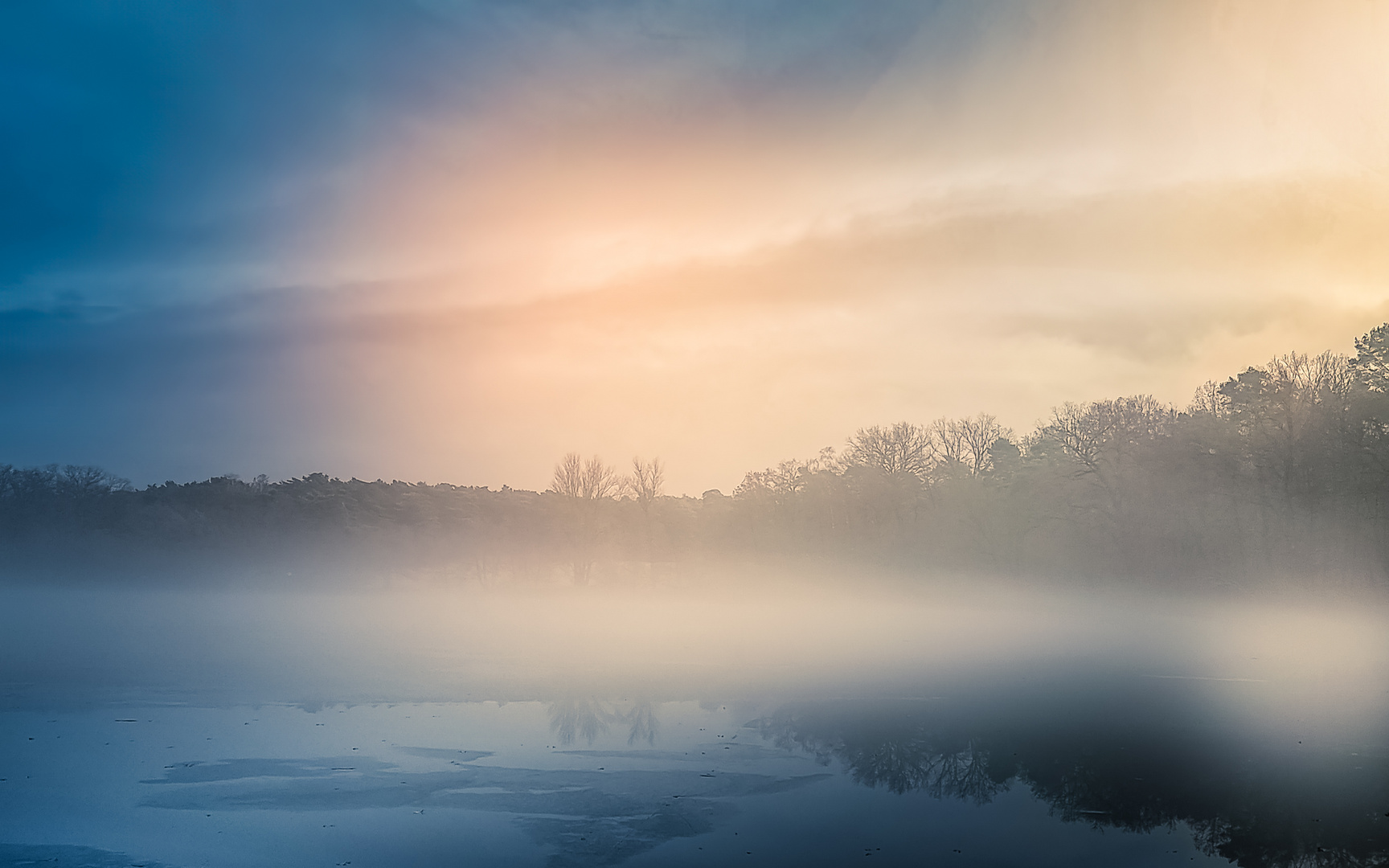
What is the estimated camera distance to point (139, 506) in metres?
92.4

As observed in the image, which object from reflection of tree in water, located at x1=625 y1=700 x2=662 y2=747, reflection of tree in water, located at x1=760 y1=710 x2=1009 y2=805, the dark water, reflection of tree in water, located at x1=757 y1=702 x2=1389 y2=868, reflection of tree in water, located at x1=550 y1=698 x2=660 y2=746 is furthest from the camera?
reflection of tree in water, located at x1=550 y1=698 x2=660 y2=746

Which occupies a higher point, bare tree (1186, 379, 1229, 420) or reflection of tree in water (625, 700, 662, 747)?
bare tree (1186, 379, 1229, 420)

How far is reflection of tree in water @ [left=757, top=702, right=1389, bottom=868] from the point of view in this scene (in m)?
11.8

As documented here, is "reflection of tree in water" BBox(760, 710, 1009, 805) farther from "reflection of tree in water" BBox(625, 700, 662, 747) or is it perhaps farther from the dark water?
"reflection of tree in water" BBox(625, 700, 662, 747)

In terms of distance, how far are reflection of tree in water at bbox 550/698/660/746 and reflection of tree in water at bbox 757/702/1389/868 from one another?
280 centimetres

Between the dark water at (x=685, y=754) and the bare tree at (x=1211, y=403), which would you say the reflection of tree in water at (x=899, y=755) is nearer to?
the dark water at (x=685, y=754)

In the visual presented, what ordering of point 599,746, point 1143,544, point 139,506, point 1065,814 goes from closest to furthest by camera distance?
point 1065,814, point 599,746, point 1143,544, point 139,506

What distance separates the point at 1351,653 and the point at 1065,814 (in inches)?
1014

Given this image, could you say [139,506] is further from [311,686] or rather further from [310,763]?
[310,763]

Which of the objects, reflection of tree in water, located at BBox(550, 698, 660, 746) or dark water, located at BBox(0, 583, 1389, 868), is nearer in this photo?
dark water, located at BBox(0, 583, 1389, 868)

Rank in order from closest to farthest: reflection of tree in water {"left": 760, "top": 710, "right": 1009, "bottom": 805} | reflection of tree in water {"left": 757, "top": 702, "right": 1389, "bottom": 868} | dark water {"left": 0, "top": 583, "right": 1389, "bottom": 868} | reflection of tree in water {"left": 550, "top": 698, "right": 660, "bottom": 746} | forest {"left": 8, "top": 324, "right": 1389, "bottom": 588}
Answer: dark water {"left": 0, "top": 583, "right": 1389, "bottom": 868} → reflection of tree in water {"left": 757, "top": 702, "right": 1389, "bottom": 868} → reflection of tree in water {"left": 760, "top": 710, "right": 1009, "bottom": 805} → reflection of tree in water {"left": 550, "top": 698, "right": 660, "bottom": 746} → forest {"left": 8, "top": 324, "right": 1389, "bottom": 588}

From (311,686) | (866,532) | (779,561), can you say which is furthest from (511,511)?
(311,686)

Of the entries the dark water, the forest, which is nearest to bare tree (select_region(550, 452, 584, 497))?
the forest

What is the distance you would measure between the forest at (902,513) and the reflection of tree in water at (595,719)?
44.3 m
